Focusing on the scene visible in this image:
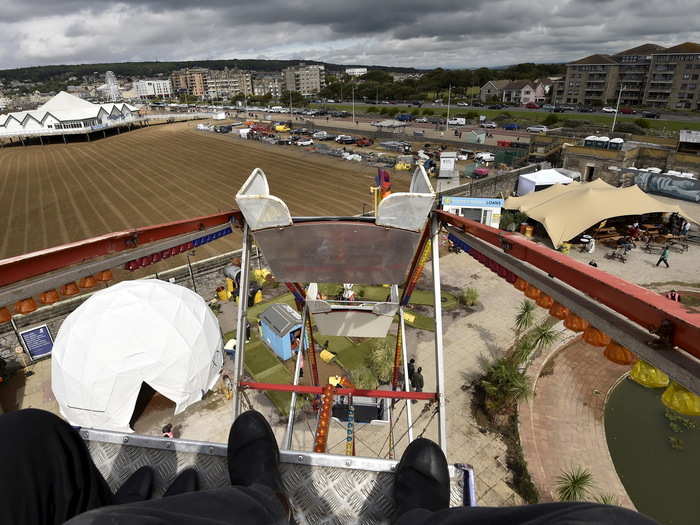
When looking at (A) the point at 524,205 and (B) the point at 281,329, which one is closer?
(B) the point at 281,329

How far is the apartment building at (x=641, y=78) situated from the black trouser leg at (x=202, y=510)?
122459 millimetres

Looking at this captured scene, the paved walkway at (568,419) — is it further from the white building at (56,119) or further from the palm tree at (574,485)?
the white building at (56,119)

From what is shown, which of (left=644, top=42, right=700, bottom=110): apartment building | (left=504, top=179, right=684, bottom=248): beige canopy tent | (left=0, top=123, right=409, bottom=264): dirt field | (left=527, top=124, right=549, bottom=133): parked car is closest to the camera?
(left=504, top=179, right=684, bottom=248): beige canopy tent

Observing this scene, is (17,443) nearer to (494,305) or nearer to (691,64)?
(494,305)

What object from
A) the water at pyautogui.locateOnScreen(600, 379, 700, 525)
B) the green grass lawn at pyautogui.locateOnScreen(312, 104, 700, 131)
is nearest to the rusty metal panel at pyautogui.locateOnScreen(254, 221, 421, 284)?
the water at pyautogui.locateOnScreen(600, 379, 700, 525)

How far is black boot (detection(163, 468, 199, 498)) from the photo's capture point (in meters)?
4.26

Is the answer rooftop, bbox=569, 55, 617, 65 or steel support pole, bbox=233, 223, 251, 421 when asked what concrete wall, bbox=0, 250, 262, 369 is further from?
rooftop, bbox=569, 55, 617, 65

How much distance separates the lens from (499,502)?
1075 centimetres

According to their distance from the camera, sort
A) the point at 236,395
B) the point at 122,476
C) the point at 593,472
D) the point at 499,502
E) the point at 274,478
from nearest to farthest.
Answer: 1. the point at 274,478
2. the point at 122,476
3. the point at 236,395
4. the point at 499,502
5. the point at 593,472

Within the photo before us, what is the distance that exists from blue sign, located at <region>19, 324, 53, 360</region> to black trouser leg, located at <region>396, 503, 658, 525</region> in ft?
68.0

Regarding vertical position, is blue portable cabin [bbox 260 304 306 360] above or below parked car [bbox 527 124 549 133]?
below

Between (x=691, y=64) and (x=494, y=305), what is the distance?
354ft

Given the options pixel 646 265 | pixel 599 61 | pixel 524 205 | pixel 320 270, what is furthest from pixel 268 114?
pixel 320 270

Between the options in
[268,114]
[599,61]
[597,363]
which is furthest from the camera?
[268,114]
